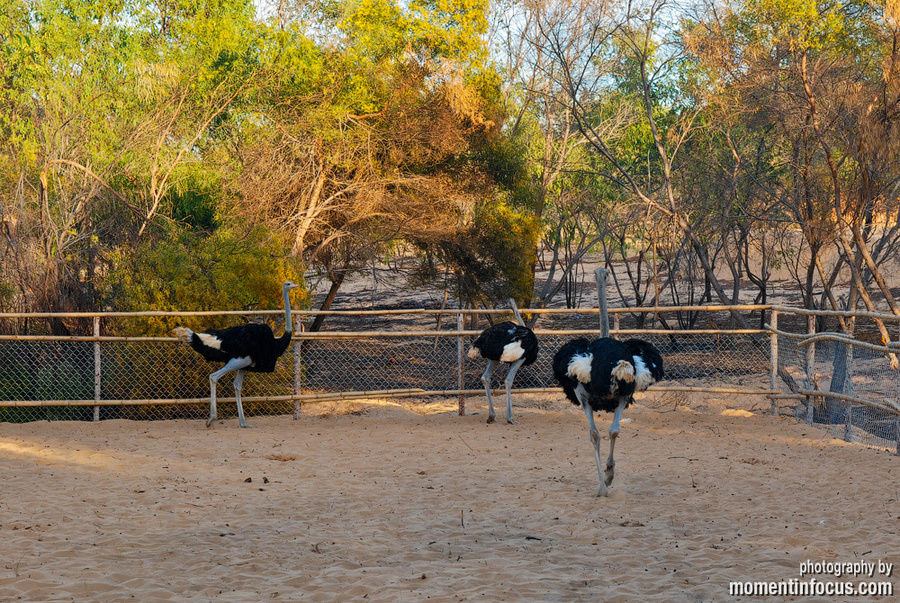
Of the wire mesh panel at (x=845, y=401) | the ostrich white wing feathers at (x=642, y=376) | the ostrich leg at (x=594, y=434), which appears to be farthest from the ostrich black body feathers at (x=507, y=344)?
the ostrich white wing feathers at (x=642, y=376)

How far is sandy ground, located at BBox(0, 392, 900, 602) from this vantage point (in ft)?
15.7

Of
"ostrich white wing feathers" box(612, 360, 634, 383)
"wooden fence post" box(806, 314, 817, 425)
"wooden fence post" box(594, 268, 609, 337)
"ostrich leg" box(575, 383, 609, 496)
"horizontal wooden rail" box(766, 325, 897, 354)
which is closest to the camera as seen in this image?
"ostrich white wing feathers" box(612, 360, 634, 383)

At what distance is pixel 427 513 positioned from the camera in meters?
6.30

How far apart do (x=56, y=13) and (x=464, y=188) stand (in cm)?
848

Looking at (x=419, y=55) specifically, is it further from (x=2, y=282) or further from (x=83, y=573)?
(x=83, y=573)

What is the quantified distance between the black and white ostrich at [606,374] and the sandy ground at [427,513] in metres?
0.66

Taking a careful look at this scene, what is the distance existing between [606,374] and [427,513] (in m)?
1.65

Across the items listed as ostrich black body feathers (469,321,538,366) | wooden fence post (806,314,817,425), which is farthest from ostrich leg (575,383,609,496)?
wooden fence post (806,314,817,425)

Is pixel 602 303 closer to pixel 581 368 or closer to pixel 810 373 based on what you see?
pixel 581 368

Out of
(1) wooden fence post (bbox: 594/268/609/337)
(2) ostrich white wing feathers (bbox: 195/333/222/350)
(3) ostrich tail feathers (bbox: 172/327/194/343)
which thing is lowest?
(2) ostrich white wing feathers (bbox: 195/333/222/350)

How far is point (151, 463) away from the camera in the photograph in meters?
7.99

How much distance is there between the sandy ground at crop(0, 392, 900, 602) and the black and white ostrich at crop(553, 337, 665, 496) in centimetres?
66

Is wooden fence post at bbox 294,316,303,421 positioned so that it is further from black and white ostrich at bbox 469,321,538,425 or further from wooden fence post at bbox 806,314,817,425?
wooden fence post at bbox 806,314,817,425

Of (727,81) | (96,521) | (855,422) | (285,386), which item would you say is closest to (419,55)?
(727,81)
